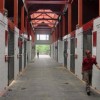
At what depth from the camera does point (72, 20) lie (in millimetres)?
30266

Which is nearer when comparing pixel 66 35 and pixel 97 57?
pixel 97 57

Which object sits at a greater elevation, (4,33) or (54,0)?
(54,0)

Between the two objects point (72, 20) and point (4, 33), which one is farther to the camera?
point (72, 20)

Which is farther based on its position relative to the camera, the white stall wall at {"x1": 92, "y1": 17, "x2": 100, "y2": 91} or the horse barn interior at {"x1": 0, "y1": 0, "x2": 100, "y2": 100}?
the horse barn interior at {"x1": 0, "y1": 0, "x2": 100, "y2": 100}

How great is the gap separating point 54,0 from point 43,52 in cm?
8507

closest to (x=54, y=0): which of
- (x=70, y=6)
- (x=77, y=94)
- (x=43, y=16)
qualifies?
(x=70, y=6)

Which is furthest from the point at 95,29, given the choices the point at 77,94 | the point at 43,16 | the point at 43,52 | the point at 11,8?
the point at 43,52

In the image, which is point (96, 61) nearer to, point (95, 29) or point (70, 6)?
point (95, 29)

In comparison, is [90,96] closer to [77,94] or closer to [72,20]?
[77,94]

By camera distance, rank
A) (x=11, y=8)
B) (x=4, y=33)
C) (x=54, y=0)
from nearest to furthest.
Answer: (x=4, y=33) → (x=11, y=8) → (x=54, y=0)

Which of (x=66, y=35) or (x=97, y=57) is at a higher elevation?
(x=66, y=35)

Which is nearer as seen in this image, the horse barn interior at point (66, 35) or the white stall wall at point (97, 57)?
the white stall wall at point (97, 57)

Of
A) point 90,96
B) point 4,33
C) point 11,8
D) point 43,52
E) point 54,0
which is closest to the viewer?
point 90,96

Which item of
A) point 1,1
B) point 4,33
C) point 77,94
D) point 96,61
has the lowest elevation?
point 77,94
